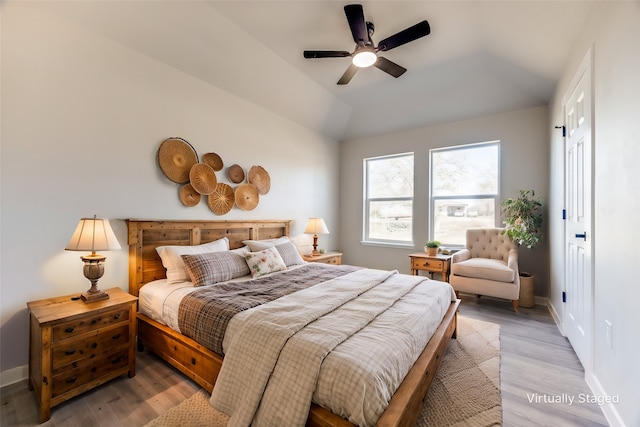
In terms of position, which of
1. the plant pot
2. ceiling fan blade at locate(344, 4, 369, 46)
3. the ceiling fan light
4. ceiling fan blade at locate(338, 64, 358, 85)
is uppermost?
ceiling fan blade at locate(344, 4, 369, 46)

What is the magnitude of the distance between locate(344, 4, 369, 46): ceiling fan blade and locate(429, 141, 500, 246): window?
2795 mm

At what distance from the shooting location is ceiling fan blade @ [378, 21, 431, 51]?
84.3 inches

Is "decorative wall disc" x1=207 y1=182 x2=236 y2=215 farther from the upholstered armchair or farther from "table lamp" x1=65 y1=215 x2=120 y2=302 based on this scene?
the upholstered armchair

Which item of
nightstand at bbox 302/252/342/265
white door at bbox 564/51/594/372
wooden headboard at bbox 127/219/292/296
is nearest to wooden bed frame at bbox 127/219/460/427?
wooden headboard at bbox 127/219/292/296

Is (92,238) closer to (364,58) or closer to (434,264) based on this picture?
(364,58)

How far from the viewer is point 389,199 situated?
200 inches

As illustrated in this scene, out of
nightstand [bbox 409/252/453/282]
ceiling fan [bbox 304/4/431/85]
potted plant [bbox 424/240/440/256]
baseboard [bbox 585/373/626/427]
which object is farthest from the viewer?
potted plant [bbox 424/240/440/256]

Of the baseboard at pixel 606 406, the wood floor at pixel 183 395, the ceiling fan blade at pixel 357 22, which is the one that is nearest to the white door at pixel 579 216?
the baseboard at pixel 606 406

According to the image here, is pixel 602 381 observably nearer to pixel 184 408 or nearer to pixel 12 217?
pixel 184 408

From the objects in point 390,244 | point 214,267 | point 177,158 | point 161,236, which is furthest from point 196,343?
point 390,244

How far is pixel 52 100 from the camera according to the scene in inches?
84.6

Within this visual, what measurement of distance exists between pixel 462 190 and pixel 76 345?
4.90 m

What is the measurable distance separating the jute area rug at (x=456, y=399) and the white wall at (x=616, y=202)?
62 centimetres

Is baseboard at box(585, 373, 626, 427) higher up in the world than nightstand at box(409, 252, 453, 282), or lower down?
lower down
